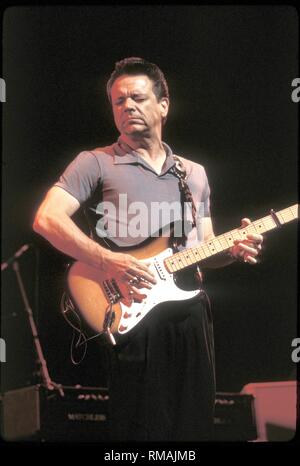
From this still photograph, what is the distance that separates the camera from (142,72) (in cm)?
221

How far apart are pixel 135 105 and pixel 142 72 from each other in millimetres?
115

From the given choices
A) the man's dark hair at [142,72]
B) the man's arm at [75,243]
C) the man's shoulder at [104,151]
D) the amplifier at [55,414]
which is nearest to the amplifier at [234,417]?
the amplifier at [55,414]

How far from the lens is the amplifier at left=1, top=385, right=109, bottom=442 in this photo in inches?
82.7

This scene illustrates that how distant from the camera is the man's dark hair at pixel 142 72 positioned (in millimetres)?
2205

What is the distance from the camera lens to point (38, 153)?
2.22 meters

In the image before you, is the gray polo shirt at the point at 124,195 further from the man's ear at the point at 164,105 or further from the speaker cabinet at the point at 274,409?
the speaker cabinet at the point at 274,409

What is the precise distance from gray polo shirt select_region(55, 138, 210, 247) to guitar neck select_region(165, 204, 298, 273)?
0.04 metres

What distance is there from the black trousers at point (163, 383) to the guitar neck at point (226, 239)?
13cm

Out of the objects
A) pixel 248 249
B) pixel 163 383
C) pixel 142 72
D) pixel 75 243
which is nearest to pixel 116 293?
pixel 75 243

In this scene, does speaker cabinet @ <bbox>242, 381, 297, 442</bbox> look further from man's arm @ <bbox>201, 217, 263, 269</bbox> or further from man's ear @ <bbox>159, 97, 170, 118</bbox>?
man's ear @ <bbox>159, 97, 170, 118</bbox>

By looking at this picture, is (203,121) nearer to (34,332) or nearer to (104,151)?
(104,151)

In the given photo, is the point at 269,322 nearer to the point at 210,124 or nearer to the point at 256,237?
the point at 256,237

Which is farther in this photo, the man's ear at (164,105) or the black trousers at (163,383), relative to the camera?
the man's ear at (164,105)

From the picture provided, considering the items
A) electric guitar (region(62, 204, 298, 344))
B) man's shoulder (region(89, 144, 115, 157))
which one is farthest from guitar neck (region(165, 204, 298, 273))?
man's shoulder (region(89, 144, 115, 157))
